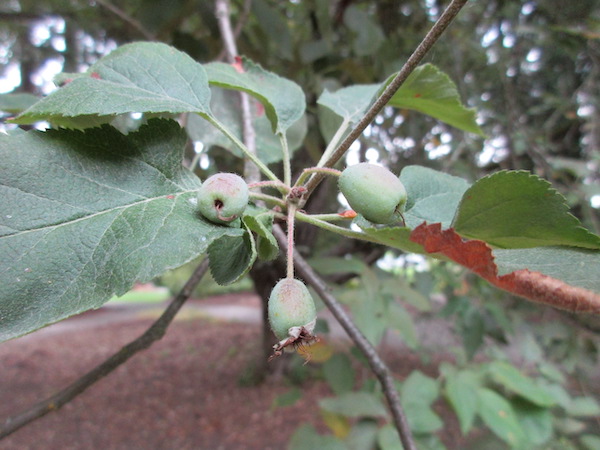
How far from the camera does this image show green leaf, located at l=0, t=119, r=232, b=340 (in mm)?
649

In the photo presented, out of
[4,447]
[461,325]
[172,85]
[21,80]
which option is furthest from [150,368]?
[172,85]

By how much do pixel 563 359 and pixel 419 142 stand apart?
7.05ft

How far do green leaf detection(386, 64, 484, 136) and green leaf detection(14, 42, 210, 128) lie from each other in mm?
526

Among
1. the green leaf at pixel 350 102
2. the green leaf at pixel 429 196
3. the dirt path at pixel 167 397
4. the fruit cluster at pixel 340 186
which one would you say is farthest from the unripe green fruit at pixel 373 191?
the dirt path at pixel 167 397

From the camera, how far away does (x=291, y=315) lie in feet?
2.23

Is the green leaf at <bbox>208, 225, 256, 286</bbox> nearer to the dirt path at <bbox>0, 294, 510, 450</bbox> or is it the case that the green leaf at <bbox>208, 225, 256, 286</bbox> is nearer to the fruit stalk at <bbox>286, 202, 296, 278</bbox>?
the fruit stalk at <bbox>286, 202, 296, 278</bbox>

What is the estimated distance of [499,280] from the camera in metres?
0.69

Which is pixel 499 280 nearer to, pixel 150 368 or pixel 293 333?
pixel 293 333

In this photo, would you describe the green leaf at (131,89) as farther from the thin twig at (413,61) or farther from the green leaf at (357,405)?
the green leaf at (357,405)

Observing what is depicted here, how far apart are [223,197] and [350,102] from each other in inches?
30.2

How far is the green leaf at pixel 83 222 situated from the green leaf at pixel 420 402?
1931mm

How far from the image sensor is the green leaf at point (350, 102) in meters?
1.27

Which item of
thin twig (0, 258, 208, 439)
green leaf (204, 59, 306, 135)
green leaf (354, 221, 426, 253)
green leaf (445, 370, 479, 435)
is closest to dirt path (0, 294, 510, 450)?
green leaf (445, 370, 479, 435)

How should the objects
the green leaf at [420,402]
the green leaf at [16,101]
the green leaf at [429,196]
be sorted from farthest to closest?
the green leaf at [420,402] → the green leaf at [16,101] → the green leaf at [429,196]
